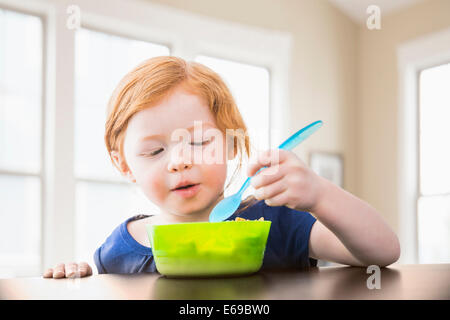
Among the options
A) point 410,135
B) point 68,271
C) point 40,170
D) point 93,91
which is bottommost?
point 68,271

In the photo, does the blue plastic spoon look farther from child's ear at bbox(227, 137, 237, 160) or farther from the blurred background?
the blurred background

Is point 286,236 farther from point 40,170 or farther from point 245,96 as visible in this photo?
point 245,96

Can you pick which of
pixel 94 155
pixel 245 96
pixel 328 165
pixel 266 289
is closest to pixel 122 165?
pixel 266 289

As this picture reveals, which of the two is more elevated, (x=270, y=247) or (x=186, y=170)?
(x=186, y=170)

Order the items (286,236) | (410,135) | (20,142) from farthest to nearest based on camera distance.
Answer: (410,135) < (20,142) < (286,236)

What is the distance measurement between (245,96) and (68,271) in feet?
11.2

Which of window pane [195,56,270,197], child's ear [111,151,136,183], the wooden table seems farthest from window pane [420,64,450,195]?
the wooden table

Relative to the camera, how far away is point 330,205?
655 mm

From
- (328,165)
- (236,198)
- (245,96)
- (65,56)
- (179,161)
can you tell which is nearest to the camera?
(236,198)

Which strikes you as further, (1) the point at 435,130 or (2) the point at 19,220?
(1) the point at 435,130

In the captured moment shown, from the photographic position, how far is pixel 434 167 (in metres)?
4.18

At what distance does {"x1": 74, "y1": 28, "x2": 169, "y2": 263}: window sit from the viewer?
10.7 feet

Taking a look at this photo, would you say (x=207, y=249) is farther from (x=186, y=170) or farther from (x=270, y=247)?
(x=270, y=247)

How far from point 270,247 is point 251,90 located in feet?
10.5
